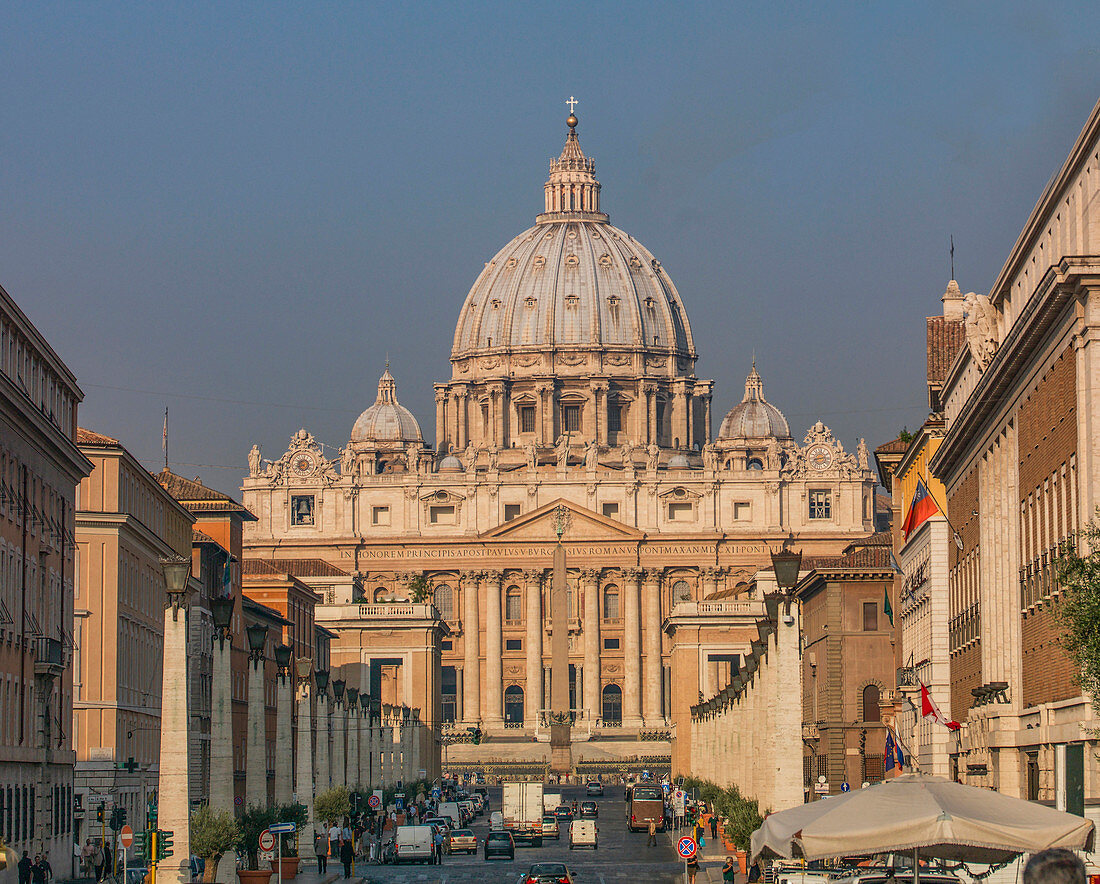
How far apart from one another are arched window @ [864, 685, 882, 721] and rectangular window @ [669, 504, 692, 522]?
105 m

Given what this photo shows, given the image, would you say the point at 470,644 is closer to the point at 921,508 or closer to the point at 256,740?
the point at 921,508

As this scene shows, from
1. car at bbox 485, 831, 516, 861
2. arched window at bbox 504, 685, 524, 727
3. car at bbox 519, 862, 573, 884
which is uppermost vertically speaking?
arched window at bbox 504, 685, 524, 727

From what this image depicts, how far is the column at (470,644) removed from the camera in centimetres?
18888

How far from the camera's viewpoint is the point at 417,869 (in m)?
66.2

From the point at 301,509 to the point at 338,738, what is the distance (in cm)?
11437

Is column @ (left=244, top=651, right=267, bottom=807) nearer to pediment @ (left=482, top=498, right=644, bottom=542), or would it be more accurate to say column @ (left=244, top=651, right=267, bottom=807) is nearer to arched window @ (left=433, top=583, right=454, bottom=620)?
pediment @ (left=482, top=498, right=644, bottom=542)

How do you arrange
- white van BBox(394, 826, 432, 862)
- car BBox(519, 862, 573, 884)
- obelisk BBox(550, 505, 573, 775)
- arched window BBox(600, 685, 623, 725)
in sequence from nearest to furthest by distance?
car BBox(519, 862, 573, 884) → white van BBox(394, 826, 432, 862) → obelisk BBox(550, 505, 573, 775) → arched window BBox(600, 685, 623, 725)

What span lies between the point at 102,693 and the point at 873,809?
45.2 m

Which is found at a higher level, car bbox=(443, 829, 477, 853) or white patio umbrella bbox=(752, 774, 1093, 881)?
white patio umbrella bbox=(752, 774, 1093, 881)

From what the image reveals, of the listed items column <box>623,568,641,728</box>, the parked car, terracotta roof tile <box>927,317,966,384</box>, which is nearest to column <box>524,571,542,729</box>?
column <box>623,568,641,728</box>

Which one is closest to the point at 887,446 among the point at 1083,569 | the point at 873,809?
the point at 1083,569

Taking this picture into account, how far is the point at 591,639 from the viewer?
188 meters

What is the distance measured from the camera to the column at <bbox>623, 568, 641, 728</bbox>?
186 metres

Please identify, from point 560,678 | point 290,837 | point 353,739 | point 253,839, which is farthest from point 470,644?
point 253,839
